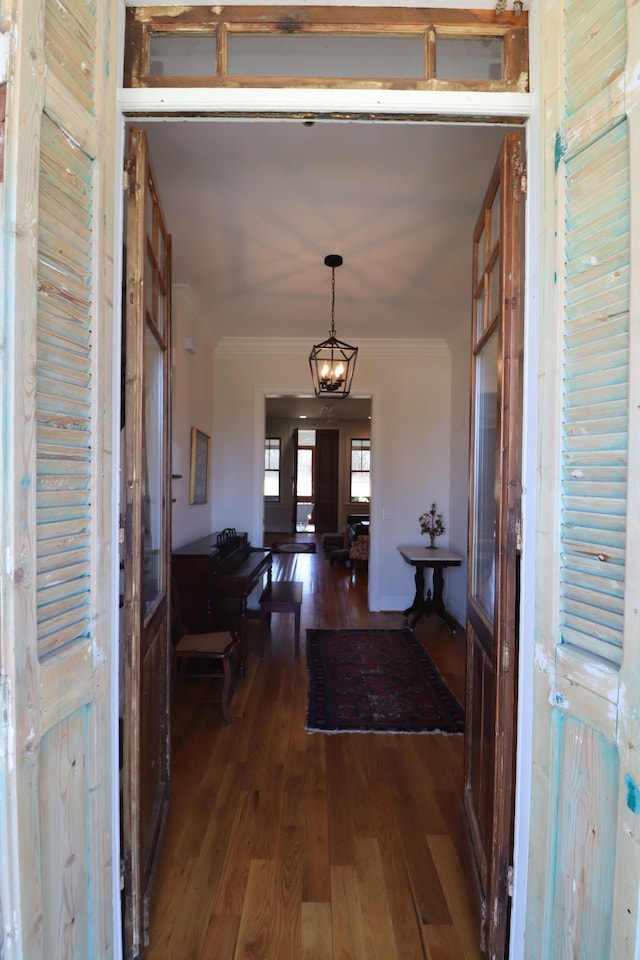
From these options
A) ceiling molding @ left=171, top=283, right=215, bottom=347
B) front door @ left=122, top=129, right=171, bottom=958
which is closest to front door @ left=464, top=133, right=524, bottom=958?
front door @ left=122, top=129, right=171, bottom=958

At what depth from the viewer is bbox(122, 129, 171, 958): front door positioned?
144 cm

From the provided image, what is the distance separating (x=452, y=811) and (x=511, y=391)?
1968 millimetres

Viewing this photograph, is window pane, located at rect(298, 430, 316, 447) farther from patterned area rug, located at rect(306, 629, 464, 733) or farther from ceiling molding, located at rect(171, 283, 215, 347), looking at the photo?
patterned area rug, located at rect(306, 629, 464, 733)

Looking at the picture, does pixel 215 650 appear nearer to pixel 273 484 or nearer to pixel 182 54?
pixel 182 54

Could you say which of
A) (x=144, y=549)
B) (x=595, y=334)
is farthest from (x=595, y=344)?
(x=144, y=549)

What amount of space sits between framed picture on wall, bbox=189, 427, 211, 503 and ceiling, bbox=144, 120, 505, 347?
1218 millimetres

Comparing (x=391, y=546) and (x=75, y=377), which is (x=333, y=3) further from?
(x=391, y=546)

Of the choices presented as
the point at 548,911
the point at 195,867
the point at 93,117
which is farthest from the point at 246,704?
the point at 93,117

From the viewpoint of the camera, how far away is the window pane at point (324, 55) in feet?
4.53

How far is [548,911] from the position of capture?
1.24 meters

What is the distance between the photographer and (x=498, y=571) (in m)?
1.45

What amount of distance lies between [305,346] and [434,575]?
2.94 m

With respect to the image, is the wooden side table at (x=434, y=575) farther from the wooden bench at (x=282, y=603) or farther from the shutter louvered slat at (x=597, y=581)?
the shutter louvered slat at (x=597, y=581)

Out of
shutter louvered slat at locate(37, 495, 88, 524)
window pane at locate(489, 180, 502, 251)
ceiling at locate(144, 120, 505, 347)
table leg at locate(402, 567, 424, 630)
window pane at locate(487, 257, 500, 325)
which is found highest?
ceiling at locate(144, 120, 505, 347)
